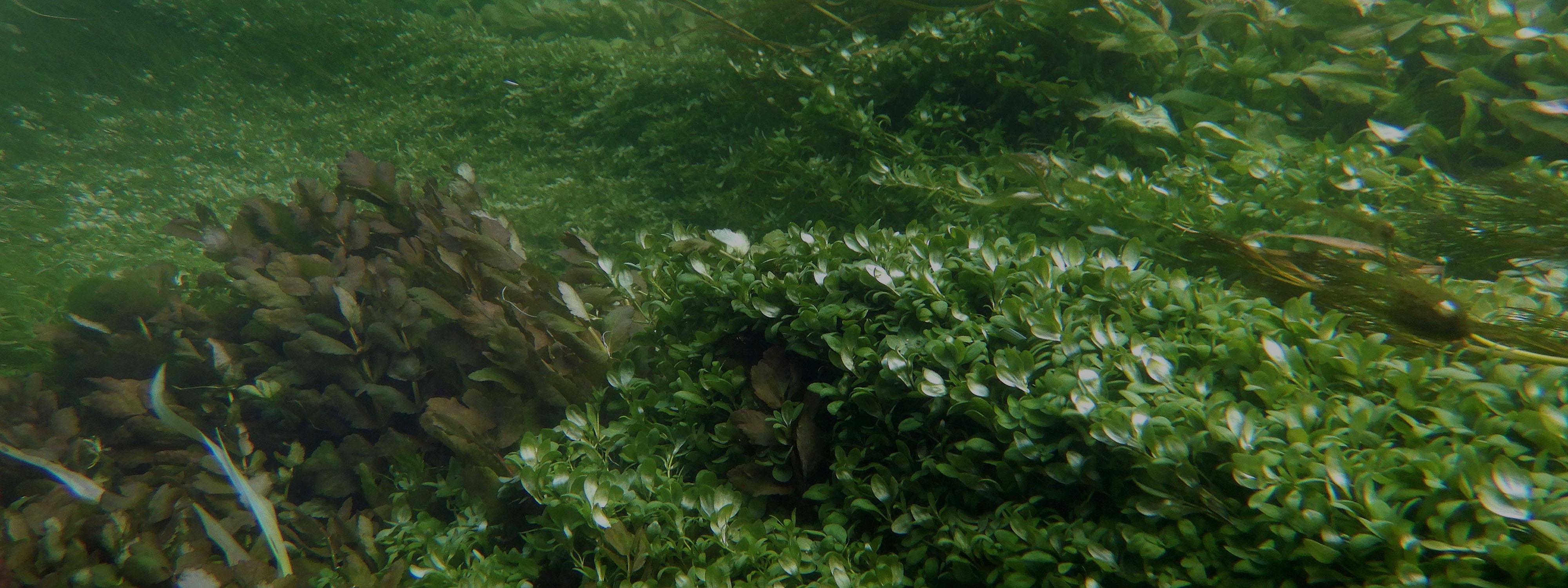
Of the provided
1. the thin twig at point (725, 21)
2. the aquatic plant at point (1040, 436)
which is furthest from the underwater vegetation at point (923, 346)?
the thin twig at point (725, 21)

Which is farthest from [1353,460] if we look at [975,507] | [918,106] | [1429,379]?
[918,106]

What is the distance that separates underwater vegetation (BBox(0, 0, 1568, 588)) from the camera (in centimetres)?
142

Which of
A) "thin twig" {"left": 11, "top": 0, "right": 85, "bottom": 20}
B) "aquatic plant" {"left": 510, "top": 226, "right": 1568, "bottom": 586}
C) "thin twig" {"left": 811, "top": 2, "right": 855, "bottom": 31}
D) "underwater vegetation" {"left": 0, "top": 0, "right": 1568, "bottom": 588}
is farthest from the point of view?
"thin twig" {"left": 11, "top": 0, "right": 85, "bottom": 20}

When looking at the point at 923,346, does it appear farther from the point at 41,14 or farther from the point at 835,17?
the point at 41,14

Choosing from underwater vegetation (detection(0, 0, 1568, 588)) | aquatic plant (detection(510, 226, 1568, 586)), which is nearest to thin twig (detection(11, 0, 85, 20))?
underwater vegetation (detection(0, 0, 1568, 588))

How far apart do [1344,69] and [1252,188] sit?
29.4 inches

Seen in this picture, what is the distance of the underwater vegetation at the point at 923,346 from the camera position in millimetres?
1416

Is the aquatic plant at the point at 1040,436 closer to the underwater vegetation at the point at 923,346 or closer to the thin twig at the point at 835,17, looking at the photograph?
the underwater vegetation at the point at 923,346

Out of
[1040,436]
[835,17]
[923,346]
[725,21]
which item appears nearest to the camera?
[1040,436]

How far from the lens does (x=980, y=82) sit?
133 inches

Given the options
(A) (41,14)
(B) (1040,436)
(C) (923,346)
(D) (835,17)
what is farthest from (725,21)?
(A) (41,14)

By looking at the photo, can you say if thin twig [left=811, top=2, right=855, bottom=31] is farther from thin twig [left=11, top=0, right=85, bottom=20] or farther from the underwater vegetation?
thin twig [left=11, top=0, right=85, bottom=20]

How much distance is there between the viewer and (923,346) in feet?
5.95

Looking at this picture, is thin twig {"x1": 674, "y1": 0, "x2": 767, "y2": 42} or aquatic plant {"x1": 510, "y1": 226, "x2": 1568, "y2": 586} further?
thin twig {"x1": 674, "y1": 0, "x2": 767, "y2": 42}
